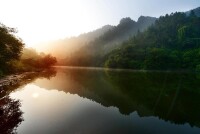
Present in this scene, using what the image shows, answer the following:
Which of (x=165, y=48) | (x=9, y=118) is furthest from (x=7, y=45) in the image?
(x=165, y=48)

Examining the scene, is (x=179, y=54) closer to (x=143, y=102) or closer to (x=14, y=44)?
(x=14, y=44)

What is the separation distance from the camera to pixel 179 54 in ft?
460

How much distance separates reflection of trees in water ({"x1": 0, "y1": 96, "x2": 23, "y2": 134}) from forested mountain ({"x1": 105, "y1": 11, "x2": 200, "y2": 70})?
103 meters

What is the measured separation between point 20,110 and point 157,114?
1498 centimetres

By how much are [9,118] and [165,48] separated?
5716 inches

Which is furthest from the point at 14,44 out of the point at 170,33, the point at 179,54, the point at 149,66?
the point at 170,33

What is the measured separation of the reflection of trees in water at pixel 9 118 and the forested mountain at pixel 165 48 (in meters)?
103

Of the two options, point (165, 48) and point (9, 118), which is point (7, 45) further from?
point (165, 48)

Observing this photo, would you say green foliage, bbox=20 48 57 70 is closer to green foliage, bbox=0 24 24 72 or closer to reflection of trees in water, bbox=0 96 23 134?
green foliage, bbox=0 24 24 72

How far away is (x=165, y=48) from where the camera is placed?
155625 millimetres

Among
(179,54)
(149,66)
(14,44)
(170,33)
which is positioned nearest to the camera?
(14,44)

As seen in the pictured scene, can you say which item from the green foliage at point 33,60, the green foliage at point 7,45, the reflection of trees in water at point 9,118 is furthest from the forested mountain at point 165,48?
the reflection of trees in water at point 9,118

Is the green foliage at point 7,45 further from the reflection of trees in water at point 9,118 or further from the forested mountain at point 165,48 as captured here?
the forested mountain at point 165,48

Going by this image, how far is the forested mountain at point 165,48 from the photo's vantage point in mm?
129288
